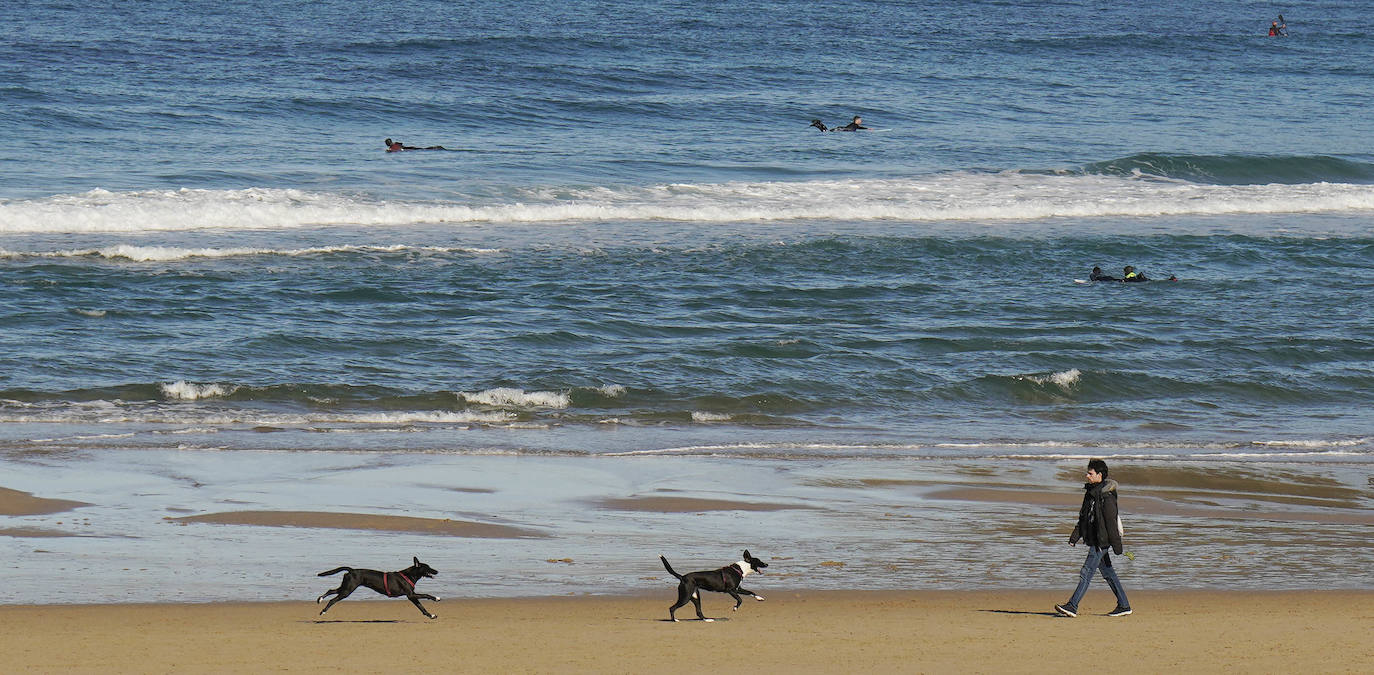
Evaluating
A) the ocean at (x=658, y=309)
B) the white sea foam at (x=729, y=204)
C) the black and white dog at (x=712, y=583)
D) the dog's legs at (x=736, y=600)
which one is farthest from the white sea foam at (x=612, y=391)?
the white sea foam at (x=729, y=204)

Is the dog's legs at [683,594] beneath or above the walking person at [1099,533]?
beneath

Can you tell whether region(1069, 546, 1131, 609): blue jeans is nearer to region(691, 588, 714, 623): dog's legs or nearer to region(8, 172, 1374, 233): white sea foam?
region(691, 588, 714, 623): dog's legs

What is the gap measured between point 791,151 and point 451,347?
56.9 feet

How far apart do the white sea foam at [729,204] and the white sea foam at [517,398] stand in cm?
1082

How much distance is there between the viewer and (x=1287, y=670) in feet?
25.0

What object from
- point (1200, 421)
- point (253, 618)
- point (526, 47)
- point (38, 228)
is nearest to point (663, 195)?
point (38, 228)

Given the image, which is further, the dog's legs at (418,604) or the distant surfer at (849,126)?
the distant surfer at (849,126)

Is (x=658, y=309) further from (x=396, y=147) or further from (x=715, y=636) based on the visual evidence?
(x=396, y=147)

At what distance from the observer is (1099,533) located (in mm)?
8703

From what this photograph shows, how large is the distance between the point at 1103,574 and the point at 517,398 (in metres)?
8.28

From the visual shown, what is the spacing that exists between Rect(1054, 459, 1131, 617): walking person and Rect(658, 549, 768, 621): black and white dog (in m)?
1.90

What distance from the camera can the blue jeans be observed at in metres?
8.73

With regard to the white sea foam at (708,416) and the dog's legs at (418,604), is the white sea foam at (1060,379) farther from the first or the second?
the dog's legs at (418,604)

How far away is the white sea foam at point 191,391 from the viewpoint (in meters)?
15.5
